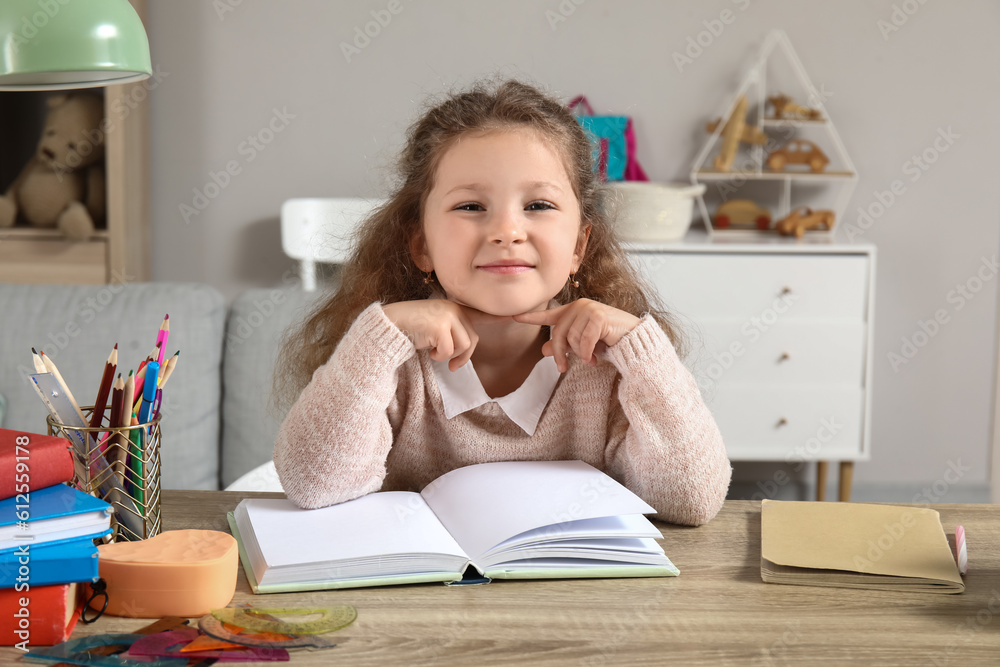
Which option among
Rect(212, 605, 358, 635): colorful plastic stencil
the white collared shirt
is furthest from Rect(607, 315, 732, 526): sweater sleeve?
Rect(212, 605, 358, 635): colorful plastic stencil

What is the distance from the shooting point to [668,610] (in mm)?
687

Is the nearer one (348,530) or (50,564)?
(50,564)

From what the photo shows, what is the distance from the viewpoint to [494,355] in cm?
110

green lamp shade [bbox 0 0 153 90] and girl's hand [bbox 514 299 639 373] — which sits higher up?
green lamp shade [bbox 0 0 153 90]

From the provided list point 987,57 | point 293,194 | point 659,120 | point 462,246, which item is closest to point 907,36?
point 987,57

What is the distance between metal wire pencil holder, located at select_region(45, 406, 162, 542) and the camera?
29.4 inches

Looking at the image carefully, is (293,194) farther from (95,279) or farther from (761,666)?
(761,666)

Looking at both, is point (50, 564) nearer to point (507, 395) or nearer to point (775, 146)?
point (507, 395)

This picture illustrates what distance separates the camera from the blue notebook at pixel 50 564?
60 centimetres

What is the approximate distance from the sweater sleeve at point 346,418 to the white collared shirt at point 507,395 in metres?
0.10

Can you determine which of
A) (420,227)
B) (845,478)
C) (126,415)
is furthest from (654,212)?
(126,415)

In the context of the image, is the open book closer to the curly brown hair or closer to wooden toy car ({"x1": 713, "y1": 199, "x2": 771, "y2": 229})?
A: the curly brown hair

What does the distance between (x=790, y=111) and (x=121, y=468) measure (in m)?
2.42

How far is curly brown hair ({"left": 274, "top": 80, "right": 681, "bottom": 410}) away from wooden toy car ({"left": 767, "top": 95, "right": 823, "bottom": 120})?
5.52 ft
